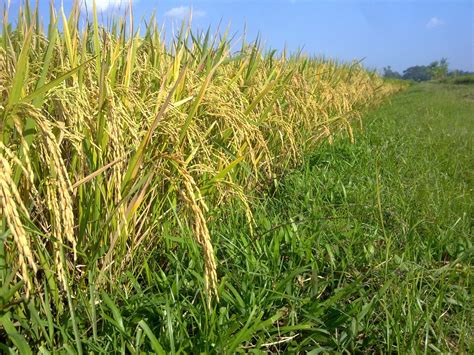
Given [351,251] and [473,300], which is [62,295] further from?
[473,300]

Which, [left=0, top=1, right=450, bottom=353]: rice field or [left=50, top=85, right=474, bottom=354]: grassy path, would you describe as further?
[left=50, top=85, right=474, bottom=354]: grassy path

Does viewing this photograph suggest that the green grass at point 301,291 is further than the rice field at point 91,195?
Yes

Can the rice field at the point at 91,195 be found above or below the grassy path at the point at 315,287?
above

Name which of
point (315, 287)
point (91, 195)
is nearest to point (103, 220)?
point (91, 195)

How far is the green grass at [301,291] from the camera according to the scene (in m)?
1.34

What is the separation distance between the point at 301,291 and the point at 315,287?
15 cm

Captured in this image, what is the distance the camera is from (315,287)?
5.32 ft

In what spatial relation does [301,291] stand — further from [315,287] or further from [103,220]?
[103,220]

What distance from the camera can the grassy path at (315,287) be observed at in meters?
1.37

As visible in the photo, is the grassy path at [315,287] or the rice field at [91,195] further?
the grassy path at [315,287]

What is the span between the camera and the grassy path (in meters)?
1.37

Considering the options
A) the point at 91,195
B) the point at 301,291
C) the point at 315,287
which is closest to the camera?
the point at 91,195

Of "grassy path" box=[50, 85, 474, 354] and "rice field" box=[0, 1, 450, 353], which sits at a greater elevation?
"rice field" box=[0, 1, 450, 353]

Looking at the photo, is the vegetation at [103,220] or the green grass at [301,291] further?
the green grass at [301,291]
